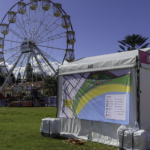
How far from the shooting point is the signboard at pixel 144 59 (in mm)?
5974

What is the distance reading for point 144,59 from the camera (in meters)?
6.09

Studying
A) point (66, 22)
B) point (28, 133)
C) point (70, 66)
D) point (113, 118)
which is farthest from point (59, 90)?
point (66, 22)

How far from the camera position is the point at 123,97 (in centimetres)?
610

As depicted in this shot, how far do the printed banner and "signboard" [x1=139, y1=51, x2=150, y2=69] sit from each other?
44 cm

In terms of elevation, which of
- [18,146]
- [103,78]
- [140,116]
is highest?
[103,78]

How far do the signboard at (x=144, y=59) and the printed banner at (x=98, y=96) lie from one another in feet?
1.45

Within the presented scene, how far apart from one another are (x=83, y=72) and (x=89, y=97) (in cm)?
83

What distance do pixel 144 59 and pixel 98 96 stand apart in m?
1.73

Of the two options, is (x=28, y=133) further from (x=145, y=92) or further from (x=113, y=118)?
(x=145, y=92)

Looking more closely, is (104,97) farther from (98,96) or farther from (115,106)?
(115,106)

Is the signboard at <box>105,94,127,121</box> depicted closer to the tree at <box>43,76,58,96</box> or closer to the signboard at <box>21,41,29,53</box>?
the signboard at <box>21,41,29,53</box>

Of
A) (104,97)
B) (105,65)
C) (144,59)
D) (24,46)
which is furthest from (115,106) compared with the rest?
(24,46)

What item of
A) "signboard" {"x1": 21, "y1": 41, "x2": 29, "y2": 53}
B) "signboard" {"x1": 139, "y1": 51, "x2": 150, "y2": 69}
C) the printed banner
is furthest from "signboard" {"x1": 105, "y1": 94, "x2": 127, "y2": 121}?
"signboard" {"x1": 21, "y1": 41, "x2": 29, "y2": 53}

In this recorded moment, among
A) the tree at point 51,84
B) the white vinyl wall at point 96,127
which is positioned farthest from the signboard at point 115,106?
the tree at point 51,84
